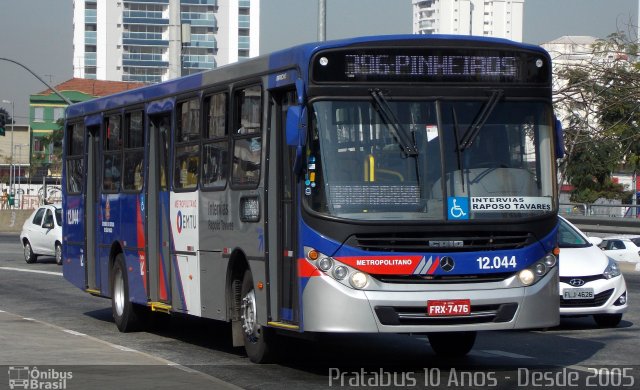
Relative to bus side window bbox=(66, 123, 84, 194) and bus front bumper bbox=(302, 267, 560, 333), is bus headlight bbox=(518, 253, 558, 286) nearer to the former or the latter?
bus front bumper bbox=(302, 267, 560, 333)

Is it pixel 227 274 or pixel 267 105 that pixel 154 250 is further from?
pixel 267 105

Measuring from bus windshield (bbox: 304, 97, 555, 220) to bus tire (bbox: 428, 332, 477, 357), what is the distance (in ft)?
6.94

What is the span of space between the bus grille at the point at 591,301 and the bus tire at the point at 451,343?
10.1 feet

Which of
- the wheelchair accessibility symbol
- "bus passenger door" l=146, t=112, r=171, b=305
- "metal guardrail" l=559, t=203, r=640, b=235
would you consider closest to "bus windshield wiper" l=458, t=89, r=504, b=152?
the wheelchair accessibility symbol

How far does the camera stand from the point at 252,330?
11.8 metres

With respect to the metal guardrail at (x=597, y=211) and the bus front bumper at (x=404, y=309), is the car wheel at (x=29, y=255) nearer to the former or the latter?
the metal guardrail at (x=597, y=211)

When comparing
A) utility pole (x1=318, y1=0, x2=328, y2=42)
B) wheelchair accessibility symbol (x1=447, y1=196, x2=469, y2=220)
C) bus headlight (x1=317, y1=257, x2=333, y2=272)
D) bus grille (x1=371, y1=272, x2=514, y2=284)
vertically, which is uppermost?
utility pole (x1=318, y1=0, x2=328, y2=42)

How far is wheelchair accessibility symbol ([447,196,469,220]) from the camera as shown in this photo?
A: 1031cm

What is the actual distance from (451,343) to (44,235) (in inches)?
880

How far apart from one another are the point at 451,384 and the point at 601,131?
820cm

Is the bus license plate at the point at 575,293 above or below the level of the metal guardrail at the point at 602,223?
below

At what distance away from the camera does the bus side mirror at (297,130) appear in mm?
10258

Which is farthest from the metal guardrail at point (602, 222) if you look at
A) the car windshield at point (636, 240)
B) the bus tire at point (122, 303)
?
the bus tire at point (122, 303)

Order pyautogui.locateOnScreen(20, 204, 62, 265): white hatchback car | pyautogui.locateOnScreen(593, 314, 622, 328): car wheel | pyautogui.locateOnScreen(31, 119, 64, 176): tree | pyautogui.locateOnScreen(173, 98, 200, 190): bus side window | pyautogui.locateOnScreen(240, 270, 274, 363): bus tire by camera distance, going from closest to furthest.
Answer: pyautogui.locateOnScreen(240, 270, 274, 363): bus tire
pyautogui.locateOnScreen(173, 98, 200, 190): bus side window
pyautogui.locateOnScreen(593, 314, 622, 328): car wheel
pyautogui.locateOnScreen(20, 204, 62, 265): white hatchback car
pyautogui.locateOnScreen(31, 119, 64, 176): tree
